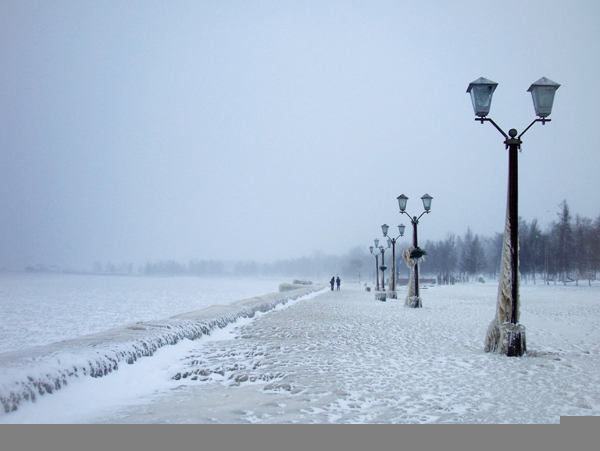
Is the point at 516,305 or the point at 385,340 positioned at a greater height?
the point at 516,305

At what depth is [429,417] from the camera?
438 cm

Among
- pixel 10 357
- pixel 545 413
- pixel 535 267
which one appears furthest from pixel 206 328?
pixel 535 267

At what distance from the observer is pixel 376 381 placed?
19.4 ft

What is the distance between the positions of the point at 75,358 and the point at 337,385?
3573 millimetres

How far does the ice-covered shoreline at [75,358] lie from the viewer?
4644mm

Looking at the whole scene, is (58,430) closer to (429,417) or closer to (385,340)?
(429,417)

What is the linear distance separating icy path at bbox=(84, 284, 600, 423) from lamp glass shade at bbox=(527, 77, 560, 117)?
15.2 ft

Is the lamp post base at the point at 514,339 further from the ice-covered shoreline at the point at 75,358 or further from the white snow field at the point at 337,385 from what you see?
the ice-covered shoreline at the point at 75,358

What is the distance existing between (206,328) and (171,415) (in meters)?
6.14

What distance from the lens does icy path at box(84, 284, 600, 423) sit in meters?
4.50

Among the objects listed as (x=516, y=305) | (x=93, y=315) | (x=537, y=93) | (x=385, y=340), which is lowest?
(x=93, y=315)

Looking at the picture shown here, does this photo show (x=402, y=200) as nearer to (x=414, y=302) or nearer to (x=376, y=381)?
(x=414, y=302)

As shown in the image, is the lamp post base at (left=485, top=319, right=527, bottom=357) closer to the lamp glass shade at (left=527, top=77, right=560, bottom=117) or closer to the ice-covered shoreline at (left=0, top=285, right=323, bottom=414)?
the lamp glass shade at (left=527, top=77, right=560, bottom=117)

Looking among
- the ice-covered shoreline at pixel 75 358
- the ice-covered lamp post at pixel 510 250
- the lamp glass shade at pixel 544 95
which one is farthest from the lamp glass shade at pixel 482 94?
the ice-covered shoreline at pixel 75 358
